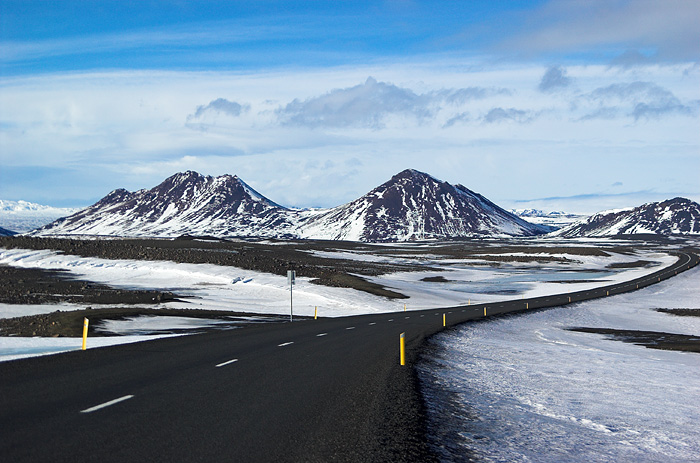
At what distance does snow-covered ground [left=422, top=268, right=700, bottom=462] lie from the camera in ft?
34.2

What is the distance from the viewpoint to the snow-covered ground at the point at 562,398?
34.2 feet

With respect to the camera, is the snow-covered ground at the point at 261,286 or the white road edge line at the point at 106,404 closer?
the white road edge line at the point at 106,404

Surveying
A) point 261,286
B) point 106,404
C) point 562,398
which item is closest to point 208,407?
point 106,404

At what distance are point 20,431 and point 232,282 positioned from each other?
6339 centimetres

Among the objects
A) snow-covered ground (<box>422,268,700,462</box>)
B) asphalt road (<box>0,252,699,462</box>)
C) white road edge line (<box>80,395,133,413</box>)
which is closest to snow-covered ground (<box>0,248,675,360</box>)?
asphalt road (<box>0,252,699,462</box>)

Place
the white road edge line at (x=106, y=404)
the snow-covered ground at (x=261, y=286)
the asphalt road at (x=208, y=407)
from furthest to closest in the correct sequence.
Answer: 1. the snow-covered ground at (x=261, y=286)
2. the white road edge line at (x=106, y=404)
3. the asphalt road at (x=208, y=407)

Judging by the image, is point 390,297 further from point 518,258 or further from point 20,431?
point 518,258

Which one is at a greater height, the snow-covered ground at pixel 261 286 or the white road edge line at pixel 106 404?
the white road edge line at pixel 106 404

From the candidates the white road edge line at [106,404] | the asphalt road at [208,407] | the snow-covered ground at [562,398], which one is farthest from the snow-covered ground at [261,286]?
the snow-covered ground at [562,398]

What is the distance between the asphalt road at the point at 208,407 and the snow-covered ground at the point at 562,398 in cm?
121

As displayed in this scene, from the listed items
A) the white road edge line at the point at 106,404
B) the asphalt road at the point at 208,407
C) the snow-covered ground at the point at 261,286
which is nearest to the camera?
the asphalt road at the point at 208,407

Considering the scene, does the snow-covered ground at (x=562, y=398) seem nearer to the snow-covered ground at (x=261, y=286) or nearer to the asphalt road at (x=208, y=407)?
the asphalt road at (x=208, y=407)

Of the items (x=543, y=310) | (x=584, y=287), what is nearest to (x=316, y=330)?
(x=543, y=310)

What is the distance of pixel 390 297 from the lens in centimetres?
6681
